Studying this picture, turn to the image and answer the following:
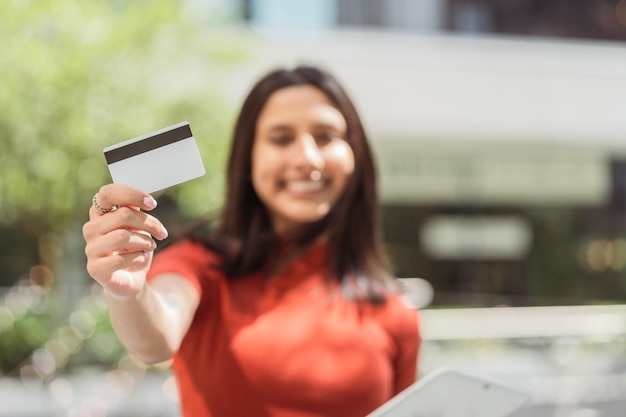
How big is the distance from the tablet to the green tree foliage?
4.86 meters

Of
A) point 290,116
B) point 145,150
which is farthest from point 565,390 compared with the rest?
point 145,150

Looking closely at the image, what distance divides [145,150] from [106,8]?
5.41 meters

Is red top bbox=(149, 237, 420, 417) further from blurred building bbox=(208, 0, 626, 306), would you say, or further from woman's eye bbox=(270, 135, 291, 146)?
blurred building bbox=(208, 0, 626, 306)

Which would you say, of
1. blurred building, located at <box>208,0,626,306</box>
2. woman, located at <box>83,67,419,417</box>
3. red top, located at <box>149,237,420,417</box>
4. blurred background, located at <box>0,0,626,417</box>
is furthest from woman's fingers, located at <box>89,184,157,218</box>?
blurred building, located at <box>208,0,626,306</box>

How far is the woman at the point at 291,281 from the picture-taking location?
171 cm

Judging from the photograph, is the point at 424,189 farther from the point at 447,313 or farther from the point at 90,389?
the point at 90,389

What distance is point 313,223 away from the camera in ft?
6.34

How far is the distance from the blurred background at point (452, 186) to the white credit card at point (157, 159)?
541cm

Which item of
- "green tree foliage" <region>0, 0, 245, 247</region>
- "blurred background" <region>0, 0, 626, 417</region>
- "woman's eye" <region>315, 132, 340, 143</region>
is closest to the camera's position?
"woman's eye" <region>315, 132, 340, 143</region>

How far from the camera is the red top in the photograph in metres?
1.71

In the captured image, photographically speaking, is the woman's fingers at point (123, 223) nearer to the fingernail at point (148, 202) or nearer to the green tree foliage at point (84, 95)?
the fingernail at point (148, 202)

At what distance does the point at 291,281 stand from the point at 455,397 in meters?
0.64

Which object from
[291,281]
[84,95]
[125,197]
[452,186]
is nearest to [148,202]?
[125,197]

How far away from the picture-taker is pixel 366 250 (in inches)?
78.5
